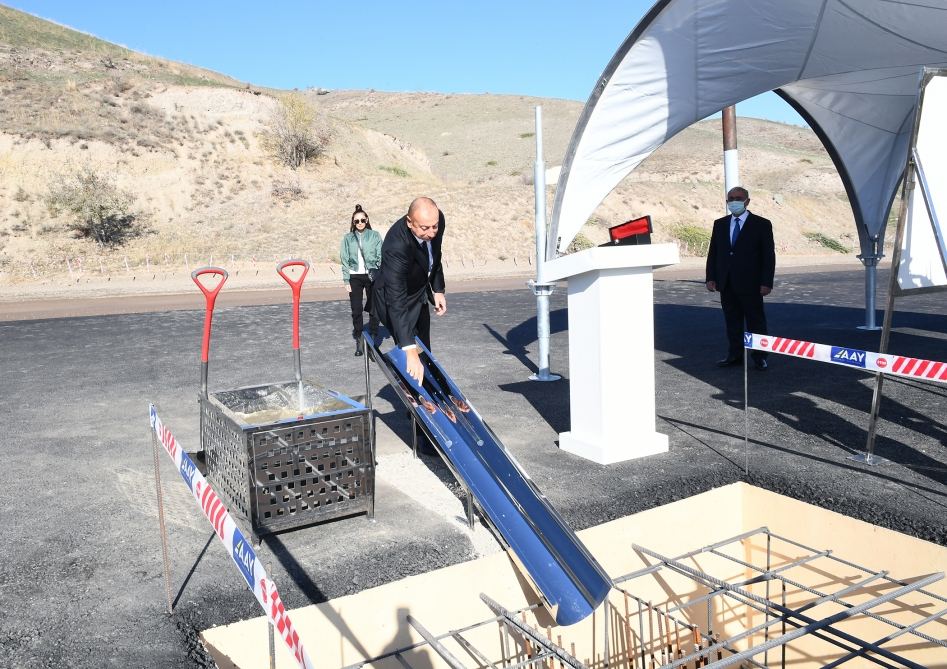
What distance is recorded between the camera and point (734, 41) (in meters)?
7.08

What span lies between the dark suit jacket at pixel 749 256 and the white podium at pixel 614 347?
2.98m

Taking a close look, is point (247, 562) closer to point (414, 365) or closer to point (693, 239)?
point (414, 365)

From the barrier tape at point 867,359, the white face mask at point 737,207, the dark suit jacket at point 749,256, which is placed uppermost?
the white face mask at point 737,207

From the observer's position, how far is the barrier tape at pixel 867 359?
15.3 feet

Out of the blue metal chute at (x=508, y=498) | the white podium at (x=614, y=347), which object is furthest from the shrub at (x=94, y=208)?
the white podium at (x=614, y=347)

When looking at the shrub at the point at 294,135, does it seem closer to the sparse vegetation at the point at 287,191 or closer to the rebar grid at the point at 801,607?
the sparse vegetation at the point at 287,191

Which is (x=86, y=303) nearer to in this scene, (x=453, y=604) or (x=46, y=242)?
(x=46, y=242)

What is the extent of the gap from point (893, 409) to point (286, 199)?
116ft

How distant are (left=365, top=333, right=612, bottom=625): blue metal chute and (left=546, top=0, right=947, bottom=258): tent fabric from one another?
2754mm

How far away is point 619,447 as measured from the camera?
18.4ft

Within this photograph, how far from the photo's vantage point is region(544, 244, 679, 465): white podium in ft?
18.0

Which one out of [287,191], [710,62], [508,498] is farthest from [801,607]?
[287,191]

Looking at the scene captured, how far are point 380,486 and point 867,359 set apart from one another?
3225mm

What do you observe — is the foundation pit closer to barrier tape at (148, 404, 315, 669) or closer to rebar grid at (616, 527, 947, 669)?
rebar grid at (616, 527, 947, 669)
